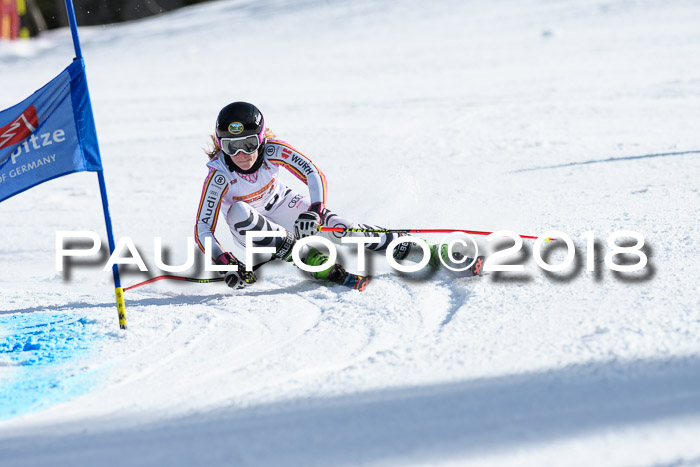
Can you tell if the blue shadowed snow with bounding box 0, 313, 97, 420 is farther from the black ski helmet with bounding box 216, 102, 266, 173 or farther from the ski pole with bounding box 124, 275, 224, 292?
the black ski helmet with bounding box 216, 102, 266, 173

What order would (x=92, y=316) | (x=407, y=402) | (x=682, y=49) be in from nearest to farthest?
(x=407, y=402)
(x=92, y=316)
(x=682, y=49)

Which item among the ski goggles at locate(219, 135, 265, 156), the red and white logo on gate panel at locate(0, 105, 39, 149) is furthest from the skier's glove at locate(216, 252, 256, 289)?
the red and white logo on gate panel at locate(0, 105, 39, 149)

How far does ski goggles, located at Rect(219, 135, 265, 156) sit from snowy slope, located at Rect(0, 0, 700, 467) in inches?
35.7

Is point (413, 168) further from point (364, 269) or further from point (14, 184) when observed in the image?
point (14, 184)

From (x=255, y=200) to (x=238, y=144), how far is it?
0.51 m

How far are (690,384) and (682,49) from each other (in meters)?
10.6

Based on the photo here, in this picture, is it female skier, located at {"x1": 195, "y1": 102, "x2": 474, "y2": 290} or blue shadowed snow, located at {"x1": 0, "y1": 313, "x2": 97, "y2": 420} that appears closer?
blue shadowed snow, located at {"x1": 0, "y1": 313, "x2": 97, "y2": 420}

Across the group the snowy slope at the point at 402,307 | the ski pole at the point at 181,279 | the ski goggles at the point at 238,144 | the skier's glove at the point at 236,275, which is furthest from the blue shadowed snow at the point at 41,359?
the ski goggles at the point at 238,144

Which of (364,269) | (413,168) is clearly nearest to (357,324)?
(364,269)

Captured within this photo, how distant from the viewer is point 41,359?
12.8 ft

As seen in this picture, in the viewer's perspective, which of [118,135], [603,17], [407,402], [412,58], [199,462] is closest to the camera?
[199,462]

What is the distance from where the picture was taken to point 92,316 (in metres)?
4.49

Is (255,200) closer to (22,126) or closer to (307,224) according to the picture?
(307,224)

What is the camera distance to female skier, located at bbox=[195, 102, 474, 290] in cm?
459
